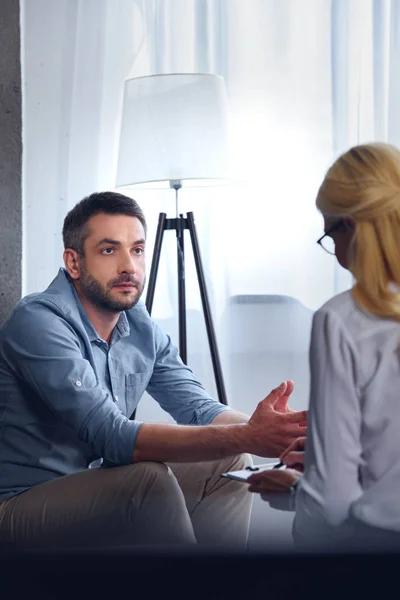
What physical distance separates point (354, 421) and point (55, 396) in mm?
797

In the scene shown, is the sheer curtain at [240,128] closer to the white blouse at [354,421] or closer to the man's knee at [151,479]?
the man's knee at [151,479]

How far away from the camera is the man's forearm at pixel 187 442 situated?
1520 millimetres

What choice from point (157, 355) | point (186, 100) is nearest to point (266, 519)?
point (157, 355)

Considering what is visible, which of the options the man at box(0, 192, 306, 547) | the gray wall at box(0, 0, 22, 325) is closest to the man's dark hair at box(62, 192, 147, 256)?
the man at box(0, 192, 306, 547)

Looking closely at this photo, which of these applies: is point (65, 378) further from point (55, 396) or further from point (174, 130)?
point (174, 130)

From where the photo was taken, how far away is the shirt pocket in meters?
1.90

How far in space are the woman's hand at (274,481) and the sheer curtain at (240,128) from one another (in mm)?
2386

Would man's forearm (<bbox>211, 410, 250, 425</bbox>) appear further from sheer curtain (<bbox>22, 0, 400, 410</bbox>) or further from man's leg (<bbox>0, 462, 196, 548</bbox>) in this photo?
sheer curtain (<bbox>22, 0, 400, 410</bbox>)

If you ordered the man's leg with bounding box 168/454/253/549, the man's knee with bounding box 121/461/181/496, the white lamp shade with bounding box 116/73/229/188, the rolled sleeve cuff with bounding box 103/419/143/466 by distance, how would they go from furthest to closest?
the white lamp shade with bounding box 116/73/229/188, the rolled sleeve cuff with bounding box 103/419/143/466, the man's knee with bounding box 121/461/181/496, the man's leg with bounding box 168/454/253/549

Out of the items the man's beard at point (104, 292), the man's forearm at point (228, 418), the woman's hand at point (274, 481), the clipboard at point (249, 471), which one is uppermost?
the man's beard at point (104, 292)

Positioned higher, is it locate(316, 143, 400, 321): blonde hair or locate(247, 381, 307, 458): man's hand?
locate(316, 143, 400, 321): blonde hair

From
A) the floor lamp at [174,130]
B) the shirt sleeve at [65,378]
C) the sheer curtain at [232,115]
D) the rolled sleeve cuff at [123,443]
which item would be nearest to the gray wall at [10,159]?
the sheer curtain at [232,115]

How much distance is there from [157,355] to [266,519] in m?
1.09

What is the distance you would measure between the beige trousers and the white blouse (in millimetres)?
104
